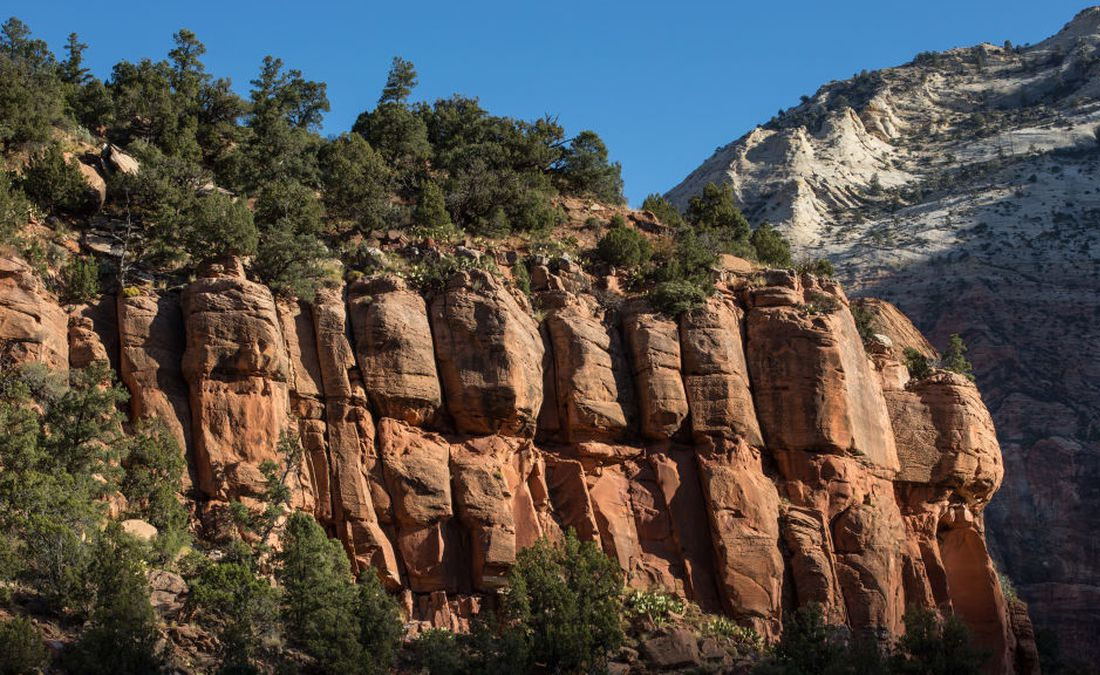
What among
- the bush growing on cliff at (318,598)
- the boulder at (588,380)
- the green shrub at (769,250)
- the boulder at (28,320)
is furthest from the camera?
the green shrub at (769,250)

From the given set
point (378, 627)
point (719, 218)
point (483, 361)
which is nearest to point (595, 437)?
point (483, 361)

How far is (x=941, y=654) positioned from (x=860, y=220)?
253 ft

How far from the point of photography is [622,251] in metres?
51.0

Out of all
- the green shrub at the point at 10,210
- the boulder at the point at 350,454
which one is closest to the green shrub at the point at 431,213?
the boulder at the point at 350,454

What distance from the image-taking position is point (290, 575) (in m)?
33.7

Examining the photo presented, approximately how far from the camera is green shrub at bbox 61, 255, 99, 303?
38531 mm

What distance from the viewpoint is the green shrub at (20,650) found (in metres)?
26.8

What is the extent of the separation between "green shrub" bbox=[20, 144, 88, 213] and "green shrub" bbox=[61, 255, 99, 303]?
16.3ft

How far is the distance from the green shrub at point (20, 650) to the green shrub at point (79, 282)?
41.2 ft

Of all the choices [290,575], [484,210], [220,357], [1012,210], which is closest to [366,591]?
[290,575]

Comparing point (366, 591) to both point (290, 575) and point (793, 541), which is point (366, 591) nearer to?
point (290, 575)

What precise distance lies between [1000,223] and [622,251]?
62.9m

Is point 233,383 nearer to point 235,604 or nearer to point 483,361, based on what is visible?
point 483,361

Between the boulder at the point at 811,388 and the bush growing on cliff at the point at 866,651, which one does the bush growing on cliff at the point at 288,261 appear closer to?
the boulder at the point at 811,388
